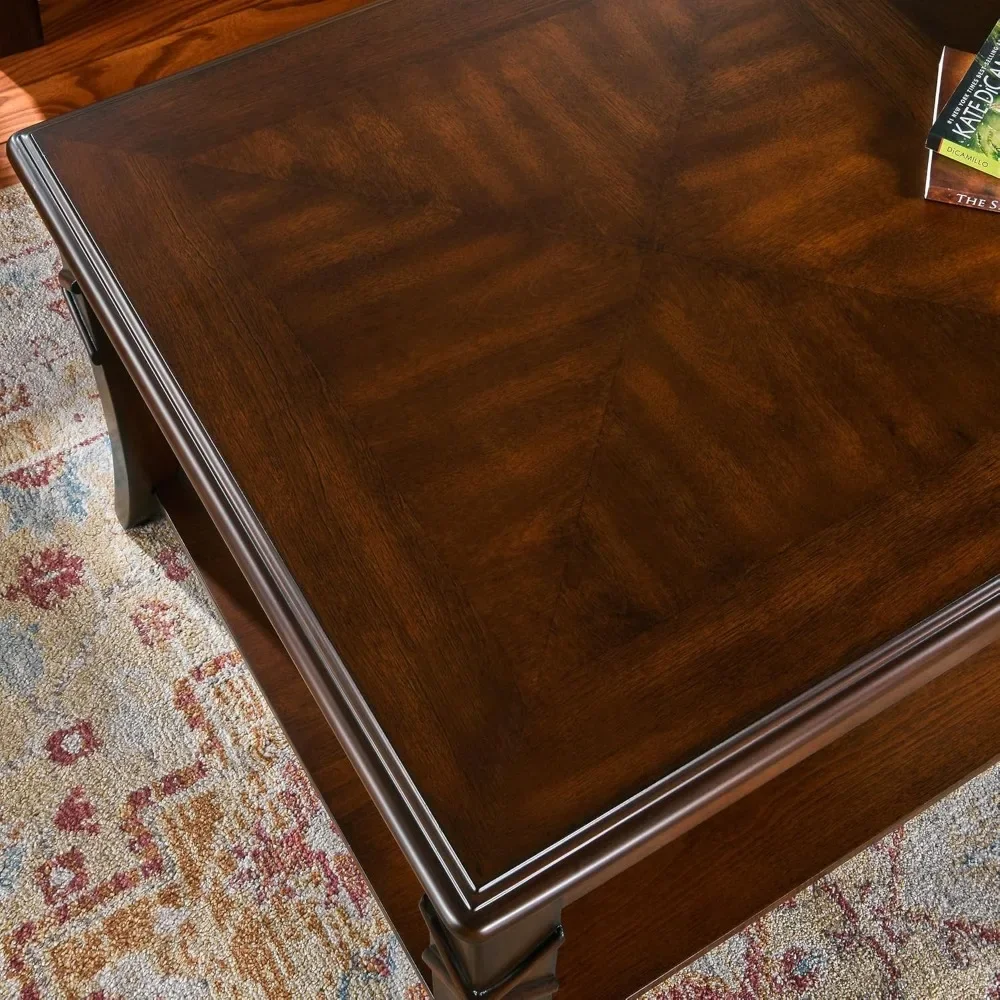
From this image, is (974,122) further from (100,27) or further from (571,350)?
(100,27)

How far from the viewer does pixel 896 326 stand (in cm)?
80

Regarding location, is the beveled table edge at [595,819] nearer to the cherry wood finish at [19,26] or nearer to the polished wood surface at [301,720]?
the polished wood surface at [301,720]

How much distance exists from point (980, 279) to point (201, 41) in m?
1.23

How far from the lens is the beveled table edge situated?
583mm

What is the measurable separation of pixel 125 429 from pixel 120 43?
874 millimetres

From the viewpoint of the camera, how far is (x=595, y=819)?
0.60 meters

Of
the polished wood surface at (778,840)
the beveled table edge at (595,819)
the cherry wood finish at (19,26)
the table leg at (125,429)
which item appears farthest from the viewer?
the cherry wood finish at (19,26)

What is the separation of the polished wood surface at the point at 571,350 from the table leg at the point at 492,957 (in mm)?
82

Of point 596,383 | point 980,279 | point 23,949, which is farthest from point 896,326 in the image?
point 23,949

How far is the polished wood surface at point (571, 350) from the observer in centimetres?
66

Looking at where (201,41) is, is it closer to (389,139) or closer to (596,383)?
(389,139)

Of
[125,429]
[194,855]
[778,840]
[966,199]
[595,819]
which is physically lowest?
[194,855]

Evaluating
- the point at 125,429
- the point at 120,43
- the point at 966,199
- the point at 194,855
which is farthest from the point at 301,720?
the point at 120,43

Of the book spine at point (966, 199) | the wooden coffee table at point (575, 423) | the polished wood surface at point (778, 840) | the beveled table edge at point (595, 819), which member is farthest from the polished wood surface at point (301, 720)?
the book spine at point (966, 199)
